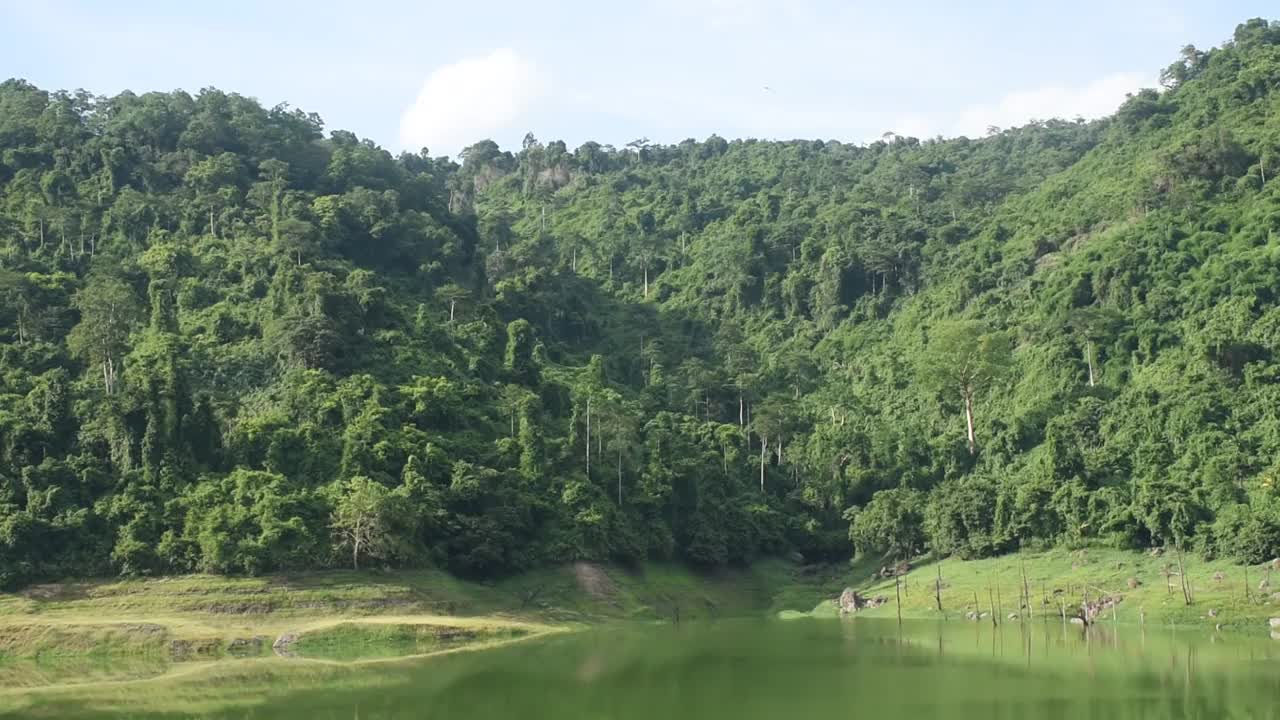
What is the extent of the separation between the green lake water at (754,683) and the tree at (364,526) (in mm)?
Result: 9834

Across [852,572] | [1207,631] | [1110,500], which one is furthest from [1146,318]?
[1207,631]

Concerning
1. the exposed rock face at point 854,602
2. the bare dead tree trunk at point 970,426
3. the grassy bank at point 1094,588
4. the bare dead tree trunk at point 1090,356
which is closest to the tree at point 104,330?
the exposed rock face at point 854,602

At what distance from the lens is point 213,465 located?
66.9m

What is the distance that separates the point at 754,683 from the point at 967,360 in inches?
1955

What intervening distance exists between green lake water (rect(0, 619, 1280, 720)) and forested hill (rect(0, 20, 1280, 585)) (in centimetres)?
1491

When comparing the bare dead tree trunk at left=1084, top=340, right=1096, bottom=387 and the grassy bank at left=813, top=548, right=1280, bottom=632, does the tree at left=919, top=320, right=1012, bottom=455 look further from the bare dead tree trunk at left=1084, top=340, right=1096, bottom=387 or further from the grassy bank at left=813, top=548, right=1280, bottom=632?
the grassy bank at left=813, top=548, right=1280, bottom=632

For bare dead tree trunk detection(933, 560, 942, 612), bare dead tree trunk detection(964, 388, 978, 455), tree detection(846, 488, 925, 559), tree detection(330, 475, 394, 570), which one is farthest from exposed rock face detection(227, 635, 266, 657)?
bare dead tree trunk detection(964, 388, 978, 455)

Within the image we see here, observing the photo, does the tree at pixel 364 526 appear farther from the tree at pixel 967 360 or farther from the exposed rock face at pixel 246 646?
the tree at pixel 967 360

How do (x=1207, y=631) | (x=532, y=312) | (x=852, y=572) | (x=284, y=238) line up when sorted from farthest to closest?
1. (x=532, y=312)
2. (x=284, y=238)
3. (x=852, y=572)
4. (x=1207, y=631)

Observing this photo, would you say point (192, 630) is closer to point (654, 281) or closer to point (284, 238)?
point (284, 238)

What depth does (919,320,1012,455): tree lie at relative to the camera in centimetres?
8575

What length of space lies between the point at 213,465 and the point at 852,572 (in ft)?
126

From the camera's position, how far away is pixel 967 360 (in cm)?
8606

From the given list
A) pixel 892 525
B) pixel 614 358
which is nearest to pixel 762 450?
pixel 892 525
